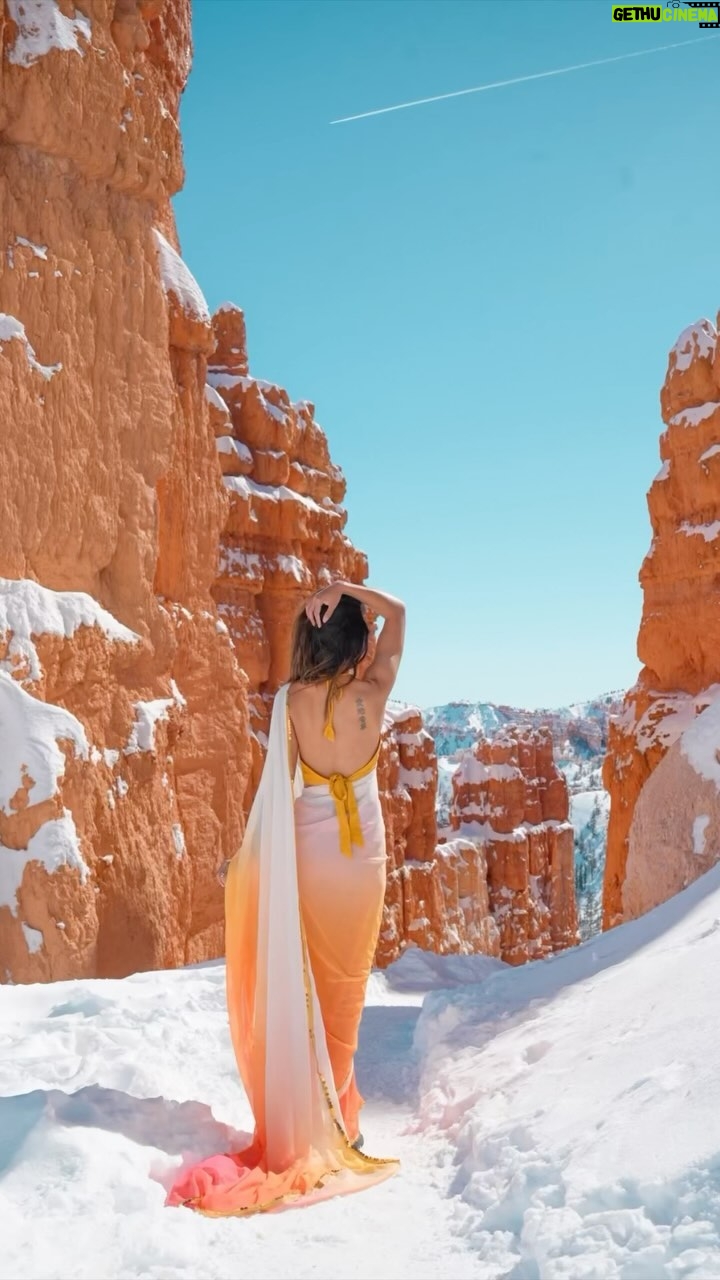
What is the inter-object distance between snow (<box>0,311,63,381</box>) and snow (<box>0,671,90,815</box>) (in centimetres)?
197

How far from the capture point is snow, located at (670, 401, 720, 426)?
17750mm

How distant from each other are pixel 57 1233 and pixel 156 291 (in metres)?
6.38

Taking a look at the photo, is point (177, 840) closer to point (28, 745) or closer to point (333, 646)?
point (28, 745)

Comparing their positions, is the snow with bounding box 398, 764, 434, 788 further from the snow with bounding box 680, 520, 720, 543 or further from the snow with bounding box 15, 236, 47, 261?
the snow with bounding box 15, 236, 47, 261

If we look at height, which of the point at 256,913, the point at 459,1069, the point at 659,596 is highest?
the point at 659,596

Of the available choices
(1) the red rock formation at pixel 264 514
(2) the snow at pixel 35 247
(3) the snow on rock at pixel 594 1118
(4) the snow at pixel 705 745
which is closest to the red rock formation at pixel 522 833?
(1) the red rock formation at pixel 264 514

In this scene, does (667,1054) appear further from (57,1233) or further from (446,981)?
(446,981)

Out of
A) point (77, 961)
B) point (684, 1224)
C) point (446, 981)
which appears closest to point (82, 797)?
point (77, 961)

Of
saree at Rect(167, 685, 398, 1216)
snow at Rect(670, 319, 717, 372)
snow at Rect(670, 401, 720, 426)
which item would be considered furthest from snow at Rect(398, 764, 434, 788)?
saree at Rect(167, 685, 398, 1216)

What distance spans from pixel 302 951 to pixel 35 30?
240 inches

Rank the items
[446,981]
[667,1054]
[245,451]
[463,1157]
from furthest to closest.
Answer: [245,451] → [446,981] → [463,1157] → [667,1054]

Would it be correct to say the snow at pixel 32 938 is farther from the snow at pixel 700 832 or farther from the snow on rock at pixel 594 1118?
the snow at pixel 700 832

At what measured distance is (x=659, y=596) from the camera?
730 inches

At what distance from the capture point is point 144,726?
23.2 ft
